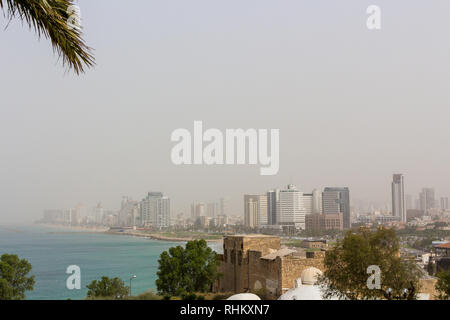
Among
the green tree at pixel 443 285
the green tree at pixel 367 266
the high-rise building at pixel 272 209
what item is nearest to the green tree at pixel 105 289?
the green tree at pixel 367 266

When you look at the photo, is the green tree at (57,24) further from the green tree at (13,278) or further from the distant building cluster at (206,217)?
the distant building cluster at (206,217)

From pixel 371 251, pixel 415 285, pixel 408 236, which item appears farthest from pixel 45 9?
pixel 408 236

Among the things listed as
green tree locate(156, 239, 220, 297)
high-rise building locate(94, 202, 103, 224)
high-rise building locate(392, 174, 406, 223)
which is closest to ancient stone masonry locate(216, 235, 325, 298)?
green tree locate(156, 239, 220, 297)

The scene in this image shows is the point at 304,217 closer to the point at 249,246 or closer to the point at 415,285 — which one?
the point at 249,246

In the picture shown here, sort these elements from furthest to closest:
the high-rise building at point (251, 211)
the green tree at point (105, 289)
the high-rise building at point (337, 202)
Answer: the high-rise building at point (337, 202) < the high-rise building at point (251, 211) < the green tree at point (105, 289)

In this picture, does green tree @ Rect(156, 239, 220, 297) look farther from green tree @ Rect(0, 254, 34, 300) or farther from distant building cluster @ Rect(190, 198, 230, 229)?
distant building cluster @ Rect(190, 198, 230, 229)
